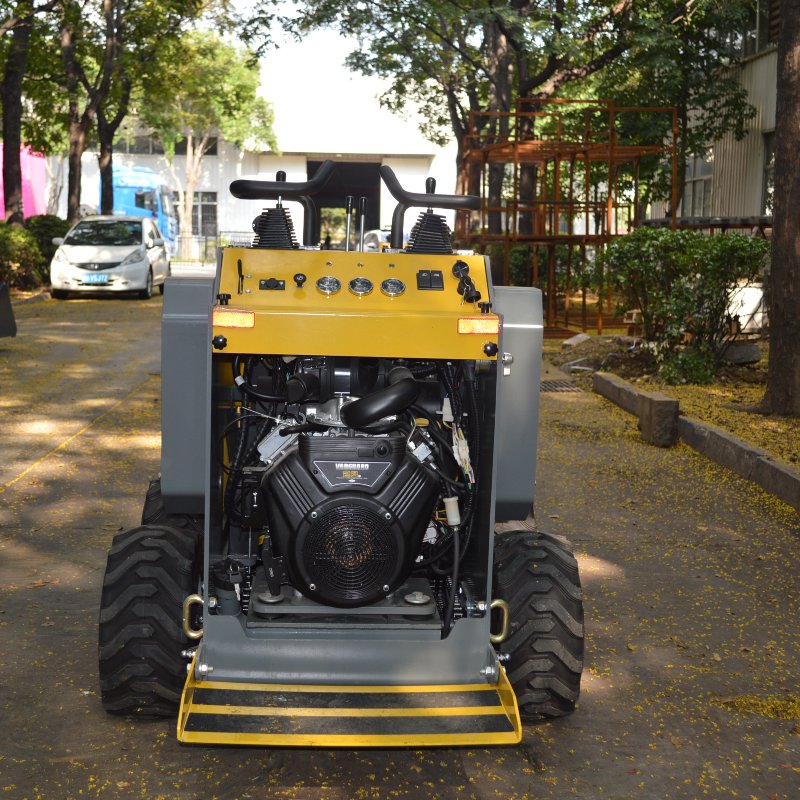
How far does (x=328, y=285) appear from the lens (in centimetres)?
398

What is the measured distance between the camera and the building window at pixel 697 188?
2481cm

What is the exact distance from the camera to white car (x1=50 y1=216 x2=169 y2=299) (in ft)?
76.0

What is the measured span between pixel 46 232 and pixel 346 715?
25.0m

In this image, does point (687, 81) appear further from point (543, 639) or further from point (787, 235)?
point (543, 639)

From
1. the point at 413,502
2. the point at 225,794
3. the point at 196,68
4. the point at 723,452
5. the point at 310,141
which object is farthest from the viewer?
the point at 310,141

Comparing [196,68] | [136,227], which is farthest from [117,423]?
[196,68]

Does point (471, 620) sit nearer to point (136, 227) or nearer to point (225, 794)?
point (225, 794)

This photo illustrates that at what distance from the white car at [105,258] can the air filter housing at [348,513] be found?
20259 mm

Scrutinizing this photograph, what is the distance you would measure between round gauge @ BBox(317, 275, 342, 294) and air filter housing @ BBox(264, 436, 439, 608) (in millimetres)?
511

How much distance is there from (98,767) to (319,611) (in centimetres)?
90

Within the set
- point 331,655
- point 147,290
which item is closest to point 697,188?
point 147,290

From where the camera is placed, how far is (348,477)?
12.9 ft

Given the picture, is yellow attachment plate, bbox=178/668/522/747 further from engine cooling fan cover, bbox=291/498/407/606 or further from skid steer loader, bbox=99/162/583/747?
engine cooling fan cover, bbox=291/498/407/606

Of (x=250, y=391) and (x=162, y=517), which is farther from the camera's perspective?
(x=162, y=517)
